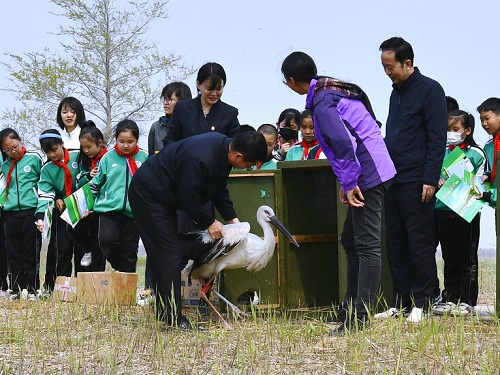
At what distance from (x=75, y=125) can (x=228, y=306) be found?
11.0 feet

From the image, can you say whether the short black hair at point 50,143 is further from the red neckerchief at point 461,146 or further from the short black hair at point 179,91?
the red neckerchief at point 461,146

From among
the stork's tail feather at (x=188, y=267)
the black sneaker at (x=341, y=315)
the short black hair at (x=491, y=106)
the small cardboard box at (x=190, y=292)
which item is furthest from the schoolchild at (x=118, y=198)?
the short black hair at (x=491, y=106)

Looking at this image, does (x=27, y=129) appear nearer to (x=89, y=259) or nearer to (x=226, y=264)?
(x=89, y=259)

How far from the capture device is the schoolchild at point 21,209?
9.92 m

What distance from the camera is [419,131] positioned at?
272 inches

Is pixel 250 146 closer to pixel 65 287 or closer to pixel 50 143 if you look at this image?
pixel 65 287

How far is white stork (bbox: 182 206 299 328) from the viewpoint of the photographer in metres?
6.81

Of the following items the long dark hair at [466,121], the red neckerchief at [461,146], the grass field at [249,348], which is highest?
the long dark hair at [466,121]

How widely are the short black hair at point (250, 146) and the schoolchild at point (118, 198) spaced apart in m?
2.70

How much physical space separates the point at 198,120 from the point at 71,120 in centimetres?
256

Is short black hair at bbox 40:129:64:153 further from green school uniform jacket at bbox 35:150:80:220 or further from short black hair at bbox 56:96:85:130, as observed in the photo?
short black hair at bbox 56:96:85:130

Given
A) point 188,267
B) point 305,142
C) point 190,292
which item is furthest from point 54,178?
point 188,267

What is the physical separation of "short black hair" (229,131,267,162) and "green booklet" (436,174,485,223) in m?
1.60

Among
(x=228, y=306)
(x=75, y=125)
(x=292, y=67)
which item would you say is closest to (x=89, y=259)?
(x=75, y=125)
